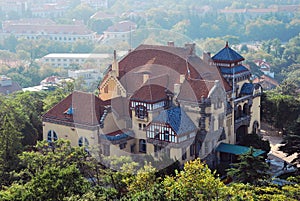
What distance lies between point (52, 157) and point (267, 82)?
5221 centimetres

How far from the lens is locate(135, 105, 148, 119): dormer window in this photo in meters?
34.0

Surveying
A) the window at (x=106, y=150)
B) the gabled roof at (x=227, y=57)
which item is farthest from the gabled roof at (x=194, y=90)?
the window at (x=106, y=150)

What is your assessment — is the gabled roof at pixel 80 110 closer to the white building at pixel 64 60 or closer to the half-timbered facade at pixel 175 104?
the half-timbered facade at pixel 175 104

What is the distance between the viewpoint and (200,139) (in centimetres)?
3356

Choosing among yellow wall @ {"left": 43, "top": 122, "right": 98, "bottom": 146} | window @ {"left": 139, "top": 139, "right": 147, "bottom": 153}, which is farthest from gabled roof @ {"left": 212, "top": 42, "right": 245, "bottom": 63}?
yellow wall @ {"left": 43, "top": 122, "right": 98, "bottom": 146}

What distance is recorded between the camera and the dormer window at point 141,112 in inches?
1340

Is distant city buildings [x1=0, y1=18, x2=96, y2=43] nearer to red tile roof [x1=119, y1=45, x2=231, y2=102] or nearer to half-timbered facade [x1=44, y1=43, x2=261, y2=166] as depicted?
red tile roof [x1=119, y1=45, x2=231, y2=102]

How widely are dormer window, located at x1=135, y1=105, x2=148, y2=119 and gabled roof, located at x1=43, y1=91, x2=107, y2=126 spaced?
231 centimetres

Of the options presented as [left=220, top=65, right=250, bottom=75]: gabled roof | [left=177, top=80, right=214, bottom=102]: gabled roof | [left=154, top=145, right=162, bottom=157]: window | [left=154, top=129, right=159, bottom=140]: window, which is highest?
[left=220, top=65, right=250, bottom=75]: gabled roof

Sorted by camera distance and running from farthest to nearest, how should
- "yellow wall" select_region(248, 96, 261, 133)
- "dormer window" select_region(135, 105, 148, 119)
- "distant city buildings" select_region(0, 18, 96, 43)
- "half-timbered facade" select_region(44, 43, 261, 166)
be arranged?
"distant city buildings" select_region(0, 18, 96, 43) < "yellow wall" select_region(248, 96, 261, 133) < "dormer window" select_region(135, 105, 148, 119) < "half-timbered facade" select_region(44, 43, 261, 166)

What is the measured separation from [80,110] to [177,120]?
6859 millimetres

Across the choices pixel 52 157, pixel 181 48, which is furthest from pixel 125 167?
pixel 181 48

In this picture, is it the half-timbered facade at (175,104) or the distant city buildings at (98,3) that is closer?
the half-timbered facade at (175,104)

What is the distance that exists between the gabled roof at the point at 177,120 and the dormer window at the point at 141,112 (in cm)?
134
